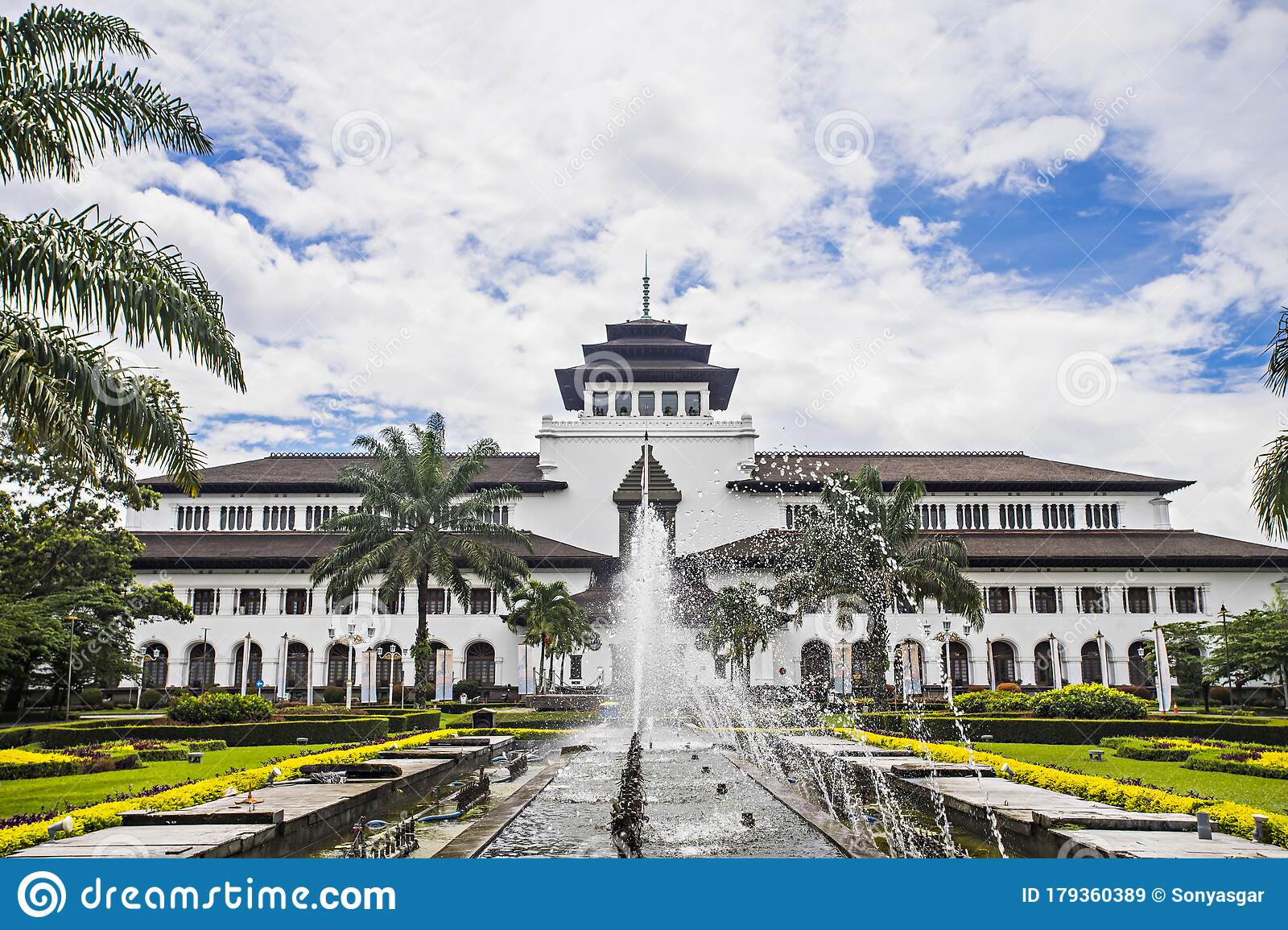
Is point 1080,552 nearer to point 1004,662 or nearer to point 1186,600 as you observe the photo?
point 1186,600

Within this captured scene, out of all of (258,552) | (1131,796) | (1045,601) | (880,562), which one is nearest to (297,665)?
(258,552)

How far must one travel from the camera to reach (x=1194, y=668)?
128 ft

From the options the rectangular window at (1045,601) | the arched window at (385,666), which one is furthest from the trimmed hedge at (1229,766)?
the arched window at (385,666)

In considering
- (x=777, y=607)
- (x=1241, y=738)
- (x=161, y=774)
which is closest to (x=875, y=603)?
(x=777, y=607)

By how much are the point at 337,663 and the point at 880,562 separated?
2549cm

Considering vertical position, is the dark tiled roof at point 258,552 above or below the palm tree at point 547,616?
above

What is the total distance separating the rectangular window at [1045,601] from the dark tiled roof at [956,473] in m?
5.80

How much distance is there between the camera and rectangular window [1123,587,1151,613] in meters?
44.7

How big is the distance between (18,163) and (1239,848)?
13.7 m

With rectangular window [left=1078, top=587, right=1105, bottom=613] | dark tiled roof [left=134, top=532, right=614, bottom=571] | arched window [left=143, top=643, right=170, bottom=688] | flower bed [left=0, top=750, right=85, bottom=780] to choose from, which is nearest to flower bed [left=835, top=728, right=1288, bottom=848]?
flower bed [left=0, top=750, right=85, bottom=780]

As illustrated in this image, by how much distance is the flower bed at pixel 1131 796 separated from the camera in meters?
8.64

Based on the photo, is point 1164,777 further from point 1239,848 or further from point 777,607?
point 777,607

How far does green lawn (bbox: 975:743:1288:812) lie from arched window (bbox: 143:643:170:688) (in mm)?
37557

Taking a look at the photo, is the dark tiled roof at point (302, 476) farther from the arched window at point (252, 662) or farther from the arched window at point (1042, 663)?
the arched window at point (1042, 663)
